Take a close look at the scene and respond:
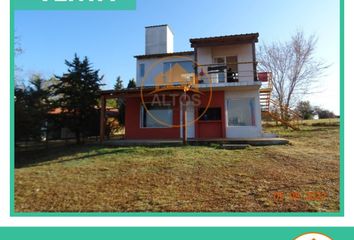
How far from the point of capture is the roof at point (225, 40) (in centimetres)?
1430

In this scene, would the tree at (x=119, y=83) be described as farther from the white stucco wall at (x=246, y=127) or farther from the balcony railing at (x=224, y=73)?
the white stucco wall at (x=246, y=127)

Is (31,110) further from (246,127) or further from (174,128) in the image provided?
(246,127)

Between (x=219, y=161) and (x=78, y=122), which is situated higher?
(x=78, y=122)

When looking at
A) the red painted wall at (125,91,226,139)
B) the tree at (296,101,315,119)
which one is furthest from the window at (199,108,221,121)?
the tree at (296,101,315,119)

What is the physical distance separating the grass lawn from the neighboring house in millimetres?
3610

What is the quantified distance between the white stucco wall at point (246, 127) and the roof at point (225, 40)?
3.06 metres

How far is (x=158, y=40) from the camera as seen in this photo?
18.7 m

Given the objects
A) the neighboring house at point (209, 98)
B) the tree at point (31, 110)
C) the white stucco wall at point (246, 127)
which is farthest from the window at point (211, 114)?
the tree at point (31, 110)

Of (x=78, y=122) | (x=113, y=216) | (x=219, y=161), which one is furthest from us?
(x=78, y=122)

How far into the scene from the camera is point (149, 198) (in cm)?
570
